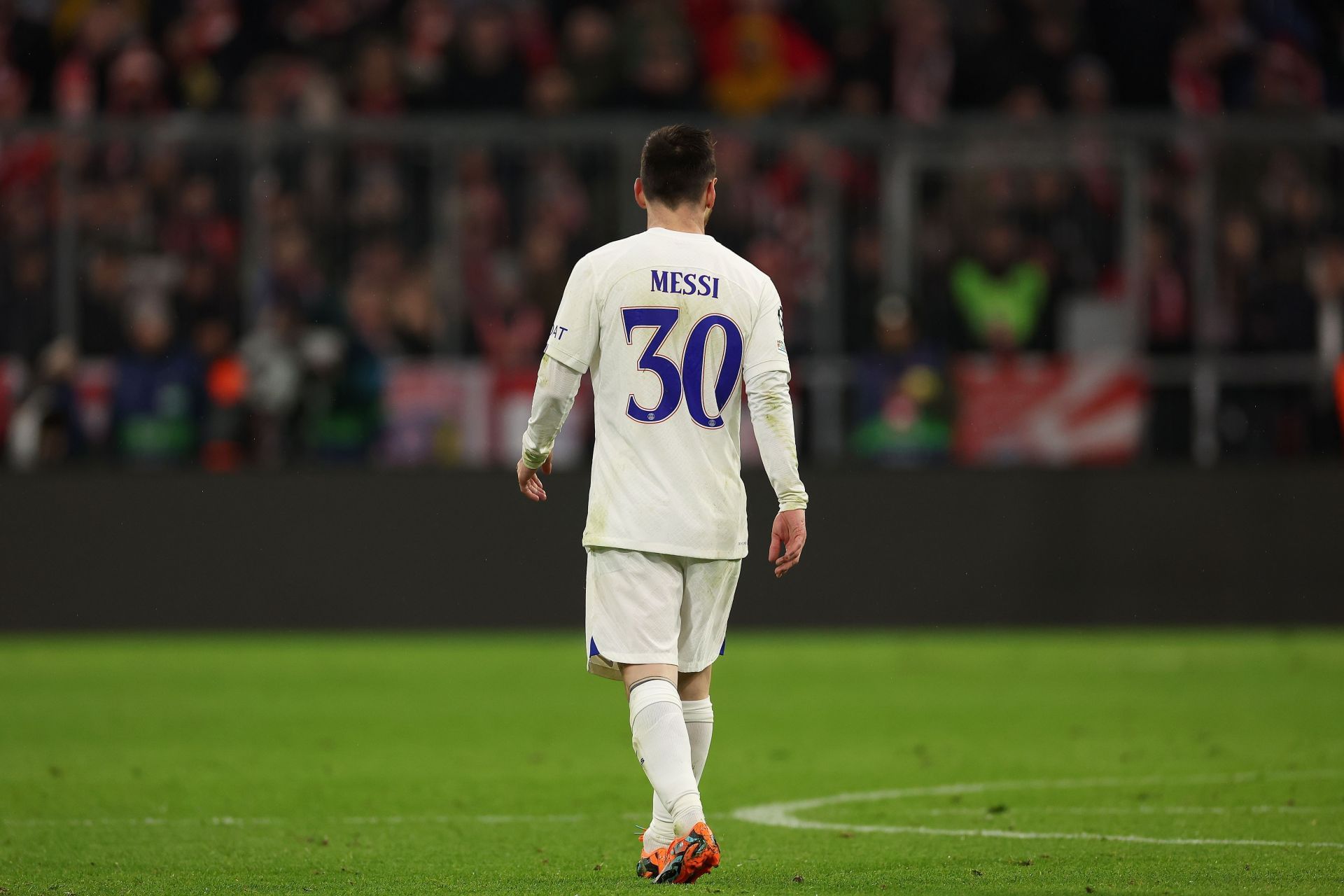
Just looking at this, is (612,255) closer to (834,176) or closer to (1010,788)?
(1010,788)

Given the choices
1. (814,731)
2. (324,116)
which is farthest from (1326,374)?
(324,116)

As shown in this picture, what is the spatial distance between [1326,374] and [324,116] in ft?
25.7

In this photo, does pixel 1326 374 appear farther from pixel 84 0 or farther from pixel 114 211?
pixel 84 0

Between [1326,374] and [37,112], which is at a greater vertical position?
[37,112]

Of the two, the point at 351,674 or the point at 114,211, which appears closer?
the point at 351,674

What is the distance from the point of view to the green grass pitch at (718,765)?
21.2 ft

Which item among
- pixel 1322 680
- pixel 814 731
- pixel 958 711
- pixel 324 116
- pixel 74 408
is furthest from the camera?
pixel 324 116

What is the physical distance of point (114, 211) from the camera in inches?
589

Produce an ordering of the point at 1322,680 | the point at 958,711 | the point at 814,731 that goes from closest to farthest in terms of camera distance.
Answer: the point at 814,731 < the point at 958,711 < the point at 1322,680

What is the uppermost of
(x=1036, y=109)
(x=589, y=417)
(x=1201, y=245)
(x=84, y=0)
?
(x=84, y=0)

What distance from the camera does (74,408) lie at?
48.8 ft

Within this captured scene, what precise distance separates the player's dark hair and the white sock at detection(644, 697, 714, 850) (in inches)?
58.9

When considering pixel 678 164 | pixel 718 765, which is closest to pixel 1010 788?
pixel 718 765

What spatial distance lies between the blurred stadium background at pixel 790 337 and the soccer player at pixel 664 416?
28.7 ft
